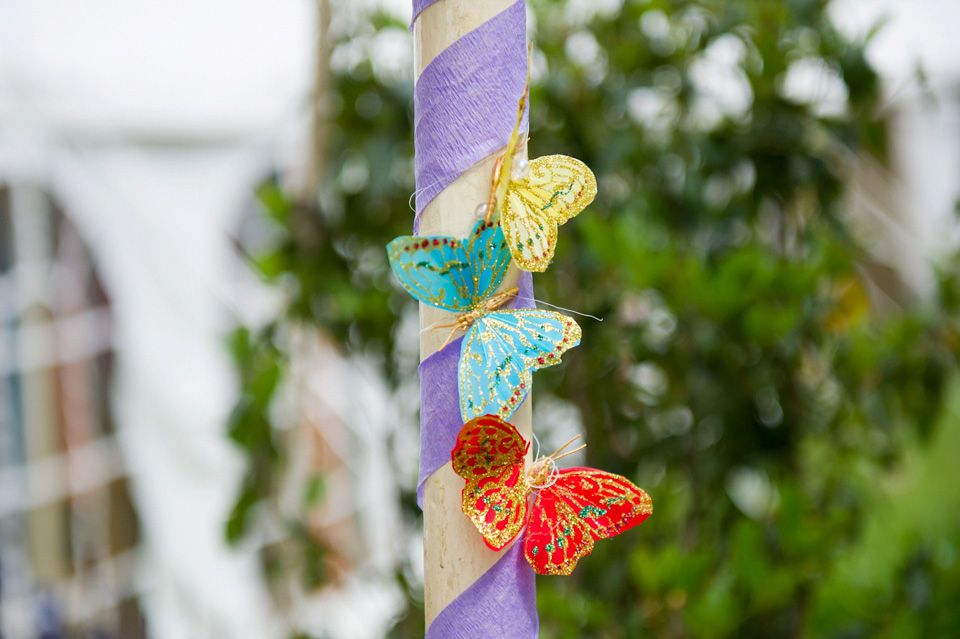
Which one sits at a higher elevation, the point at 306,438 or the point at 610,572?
the point at 610,572

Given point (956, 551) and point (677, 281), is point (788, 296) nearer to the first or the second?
point (677, 281)

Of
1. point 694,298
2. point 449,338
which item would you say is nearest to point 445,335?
point 449,338

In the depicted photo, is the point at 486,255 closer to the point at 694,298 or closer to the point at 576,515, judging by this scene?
the point at 576,515

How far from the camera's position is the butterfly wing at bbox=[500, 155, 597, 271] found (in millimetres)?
270

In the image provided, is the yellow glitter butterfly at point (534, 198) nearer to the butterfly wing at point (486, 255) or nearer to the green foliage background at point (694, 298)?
the butterfly wing at point (486, 255)

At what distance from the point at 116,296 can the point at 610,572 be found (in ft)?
4.12

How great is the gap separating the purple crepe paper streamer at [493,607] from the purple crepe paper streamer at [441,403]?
0.04 m

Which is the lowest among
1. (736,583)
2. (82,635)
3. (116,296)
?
(82,635)

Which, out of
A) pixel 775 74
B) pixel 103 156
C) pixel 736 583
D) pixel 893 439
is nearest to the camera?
pixel 736 583

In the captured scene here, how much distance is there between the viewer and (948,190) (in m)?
2.13

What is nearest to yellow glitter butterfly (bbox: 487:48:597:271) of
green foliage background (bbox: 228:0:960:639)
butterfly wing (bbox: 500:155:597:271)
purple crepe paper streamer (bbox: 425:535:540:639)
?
butterfly wing (bbox: 500:155:597:271)

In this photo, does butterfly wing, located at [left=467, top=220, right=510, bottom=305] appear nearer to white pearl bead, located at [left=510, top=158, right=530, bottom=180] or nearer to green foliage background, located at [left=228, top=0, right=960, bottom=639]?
white pearl bead, located at [left=510, top=158, right=530, bottom=180]

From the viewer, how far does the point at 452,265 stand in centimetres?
27

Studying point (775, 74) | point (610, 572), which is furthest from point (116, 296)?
point (775, 74)
